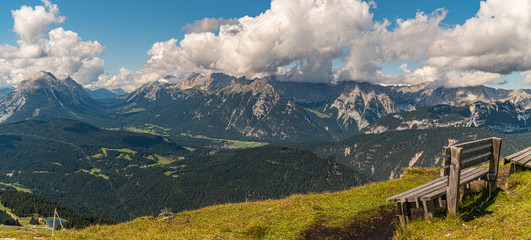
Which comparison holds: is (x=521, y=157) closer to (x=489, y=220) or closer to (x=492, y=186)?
(x=492, y=186)

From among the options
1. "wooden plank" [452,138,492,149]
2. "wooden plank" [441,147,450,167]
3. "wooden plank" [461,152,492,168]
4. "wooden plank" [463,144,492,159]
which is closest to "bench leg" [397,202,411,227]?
"wooden plank" [441,147,450,167]

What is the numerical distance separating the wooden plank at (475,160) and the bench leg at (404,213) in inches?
Result: 104

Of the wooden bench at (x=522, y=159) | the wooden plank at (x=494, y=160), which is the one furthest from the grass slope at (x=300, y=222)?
the wooden bench at (x=522, y=159)

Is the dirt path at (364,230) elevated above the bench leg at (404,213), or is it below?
below

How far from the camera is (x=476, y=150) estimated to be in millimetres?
11438

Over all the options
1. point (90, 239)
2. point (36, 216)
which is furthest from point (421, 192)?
point (36, 216)

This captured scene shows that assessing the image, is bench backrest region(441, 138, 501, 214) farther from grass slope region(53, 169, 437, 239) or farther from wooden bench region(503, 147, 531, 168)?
grass slope region(53, 169, 437, 239)

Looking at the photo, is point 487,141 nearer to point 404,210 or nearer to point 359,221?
point 404,210

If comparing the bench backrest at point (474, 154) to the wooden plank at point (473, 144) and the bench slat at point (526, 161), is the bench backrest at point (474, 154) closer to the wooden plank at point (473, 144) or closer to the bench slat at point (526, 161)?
the wooden plank at point (473, 144)

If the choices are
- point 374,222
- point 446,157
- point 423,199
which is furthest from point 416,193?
point 374,222

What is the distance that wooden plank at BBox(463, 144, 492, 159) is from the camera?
10790mm

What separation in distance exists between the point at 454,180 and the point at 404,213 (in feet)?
7.54

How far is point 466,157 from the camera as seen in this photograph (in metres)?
10.8

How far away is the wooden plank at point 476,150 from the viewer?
10790 mm
